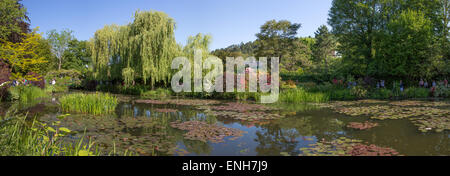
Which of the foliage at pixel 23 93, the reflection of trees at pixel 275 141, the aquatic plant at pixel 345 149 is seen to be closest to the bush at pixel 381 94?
the reflection of trees at pixel 275 141

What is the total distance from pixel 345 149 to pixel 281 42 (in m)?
32.8

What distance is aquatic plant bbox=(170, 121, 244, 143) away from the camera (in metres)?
5.47

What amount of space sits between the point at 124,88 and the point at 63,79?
9939 mm

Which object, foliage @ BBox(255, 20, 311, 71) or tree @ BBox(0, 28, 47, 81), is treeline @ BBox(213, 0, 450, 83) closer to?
foliage @ BBox(255, 20, 311, 71)

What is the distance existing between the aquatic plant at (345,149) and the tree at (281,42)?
99.4 ft

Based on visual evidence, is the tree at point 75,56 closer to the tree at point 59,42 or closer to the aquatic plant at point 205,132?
the tree at point 59,42

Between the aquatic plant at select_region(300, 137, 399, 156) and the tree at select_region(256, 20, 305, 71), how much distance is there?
30.3 metres

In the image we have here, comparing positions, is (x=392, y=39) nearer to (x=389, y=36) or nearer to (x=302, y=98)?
(x=389, y=36)

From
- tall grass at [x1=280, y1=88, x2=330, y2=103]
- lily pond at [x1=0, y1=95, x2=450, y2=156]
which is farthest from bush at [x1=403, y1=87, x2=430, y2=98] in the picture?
lily pond at [x1=0, y1=95, x2=450, y2=156]

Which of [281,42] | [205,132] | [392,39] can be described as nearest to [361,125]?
[205,132]

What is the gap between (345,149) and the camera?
4.47m

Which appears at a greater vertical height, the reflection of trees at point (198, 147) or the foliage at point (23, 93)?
the foliage at point (23, 93)

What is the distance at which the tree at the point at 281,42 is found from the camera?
34.7 meters
